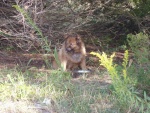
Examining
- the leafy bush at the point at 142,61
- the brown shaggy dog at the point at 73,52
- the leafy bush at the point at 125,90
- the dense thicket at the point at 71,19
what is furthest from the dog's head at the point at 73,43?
the leafy bush at the point at 125,90

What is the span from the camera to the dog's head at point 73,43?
24.1 feet

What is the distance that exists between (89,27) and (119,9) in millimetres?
1016

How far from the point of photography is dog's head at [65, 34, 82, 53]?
7339 mm

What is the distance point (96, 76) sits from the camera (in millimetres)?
6879

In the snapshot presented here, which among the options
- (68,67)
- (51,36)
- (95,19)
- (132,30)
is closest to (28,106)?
(68,67)

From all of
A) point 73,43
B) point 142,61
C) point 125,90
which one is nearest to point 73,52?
point 73,43

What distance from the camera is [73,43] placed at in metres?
7.37

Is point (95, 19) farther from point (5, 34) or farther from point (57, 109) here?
point (57, 109)

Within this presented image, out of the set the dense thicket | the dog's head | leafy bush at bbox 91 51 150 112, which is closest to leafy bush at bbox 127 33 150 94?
leafy bush at bbox 91 51 150 112

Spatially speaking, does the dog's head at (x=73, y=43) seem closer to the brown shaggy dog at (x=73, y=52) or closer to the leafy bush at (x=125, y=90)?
the brown shaggy dog at (x=73, y=52)

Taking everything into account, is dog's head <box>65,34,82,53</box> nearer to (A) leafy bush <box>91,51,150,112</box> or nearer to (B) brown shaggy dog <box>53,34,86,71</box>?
(B) brown shaggy dog <box>53,34,86,71</box>

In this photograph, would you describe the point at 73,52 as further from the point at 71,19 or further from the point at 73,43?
the point at 71,19

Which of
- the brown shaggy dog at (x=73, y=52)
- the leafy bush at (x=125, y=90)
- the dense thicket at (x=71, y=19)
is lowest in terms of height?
the leafy bush at (x=125, y=90)

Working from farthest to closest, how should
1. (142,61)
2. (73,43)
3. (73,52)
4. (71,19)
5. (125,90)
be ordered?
(71,19), (73,52), (73,43), (142,61), (125,90)
